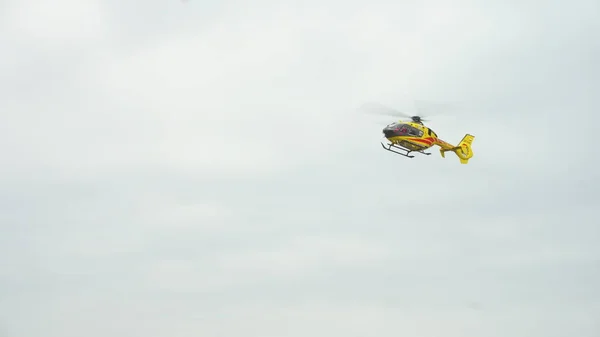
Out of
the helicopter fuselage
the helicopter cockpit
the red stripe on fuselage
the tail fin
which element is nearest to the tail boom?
the tail fin

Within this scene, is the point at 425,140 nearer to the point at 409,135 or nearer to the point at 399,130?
the point at 409,135

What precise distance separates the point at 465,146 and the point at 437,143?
659 centimetres

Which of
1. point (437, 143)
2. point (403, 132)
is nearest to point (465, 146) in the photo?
point (437, 143)

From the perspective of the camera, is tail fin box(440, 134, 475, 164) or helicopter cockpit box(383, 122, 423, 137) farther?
tail fin box(440, 134, 475, 164)

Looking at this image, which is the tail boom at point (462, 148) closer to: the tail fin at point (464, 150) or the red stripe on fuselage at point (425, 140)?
the tail fin at point (464, 150)

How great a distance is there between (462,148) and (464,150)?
0.47 metres

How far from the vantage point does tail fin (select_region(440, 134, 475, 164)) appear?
519ft

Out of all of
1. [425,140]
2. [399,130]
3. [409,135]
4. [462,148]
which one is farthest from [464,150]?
[399,130]

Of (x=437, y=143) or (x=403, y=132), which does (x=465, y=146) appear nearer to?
(x=437, y=143)

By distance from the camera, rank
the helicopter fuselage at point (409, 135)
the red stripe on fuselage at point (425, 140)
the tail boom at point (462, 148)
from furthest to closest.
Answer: the tail boom at point (462, 148)
the red stripe on fuselage at point (425, 140)
the helicopter fuselage at point (409, 135)

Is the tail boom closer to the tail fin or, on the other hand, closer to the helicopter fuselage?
the tail fin

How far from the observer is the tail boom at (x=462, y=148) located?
517 feet

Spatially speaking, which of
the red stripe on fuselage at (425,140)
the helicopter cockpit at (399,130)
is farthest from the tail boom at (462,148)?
the helicopter cockpit at (399,130)

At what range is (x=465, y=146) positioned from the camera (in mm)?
159375
